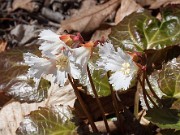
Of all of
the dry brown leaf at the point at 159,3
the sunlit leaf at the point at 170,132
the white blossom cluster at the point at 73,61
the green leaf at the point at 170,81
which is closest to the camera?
the white blossom cluster at the point at 73,61

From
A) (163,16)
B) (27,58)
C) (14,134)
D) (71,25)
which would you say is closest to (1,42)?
(71,25)

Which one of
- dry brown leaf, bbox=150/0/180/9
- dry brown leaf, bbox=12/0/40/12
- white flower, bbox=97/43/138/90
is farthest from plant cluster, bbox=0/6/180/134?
dry brown leaf, bbox=12/0/40/12

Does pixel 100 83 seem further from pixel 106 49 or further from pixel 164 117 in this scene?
pixel 106 49

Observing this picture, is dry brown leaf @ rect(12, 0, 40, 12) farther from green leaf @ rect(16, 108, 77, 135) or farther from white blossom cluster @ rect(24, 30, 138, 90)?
white blossom cluster @ rect(24, 30, 138, 90)

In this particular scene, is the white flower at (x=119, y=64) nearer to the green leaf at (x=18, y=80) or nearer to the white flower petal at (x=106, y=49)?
the white flower petal at (x=106, y=49)

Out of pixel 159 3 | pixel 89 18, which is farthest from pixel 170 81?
pixel 89 18

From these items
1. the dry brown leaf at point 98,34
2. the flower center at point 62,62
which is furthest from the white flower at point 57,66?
the dry brown leaf at point 98,34
